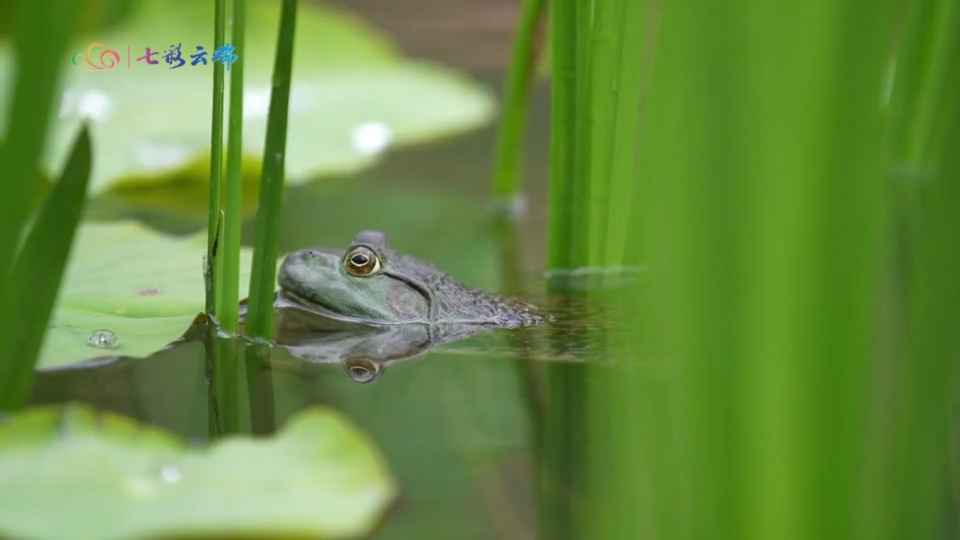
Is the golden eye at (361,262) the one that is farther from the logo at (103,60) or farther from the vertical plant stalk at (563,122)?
the logo at (103,60)

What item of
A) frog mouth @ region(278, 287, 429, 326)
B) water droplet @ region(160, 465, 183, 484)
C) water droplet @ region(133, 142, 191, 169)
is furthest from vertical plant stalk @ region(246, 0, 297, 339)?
water droplet @ region(133, 142, 191, 169)

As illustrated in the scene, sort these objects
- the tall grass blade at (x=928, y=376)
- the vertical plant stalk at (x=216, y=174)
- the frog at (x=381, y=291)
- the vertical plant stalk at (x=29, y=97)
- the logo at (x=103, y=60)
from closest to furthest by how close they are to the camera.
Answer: the tall grass blade at (x=928, y=376)
the vertical plant stalk at (x=29, y=97)
the vertical plant stalk at (x=216, y=174)
the frog at (x=381, y=291)
the logo at (x=103, y=60)

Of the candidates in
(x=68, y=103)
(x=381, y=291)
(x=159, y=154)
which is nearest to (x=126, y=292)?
(x=381, y=291)

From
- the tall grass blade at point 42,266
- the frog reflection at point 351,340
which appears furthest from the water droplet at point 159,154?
the tall grass blade at point 42,266

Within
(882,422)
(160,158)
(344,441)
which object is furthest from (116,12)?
(882,422)

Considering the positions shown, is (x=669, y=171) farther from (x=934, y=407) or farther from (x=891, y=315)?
(x=891, y=315)

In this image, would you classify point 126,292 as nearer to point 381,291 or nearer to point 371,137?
point 381,291
